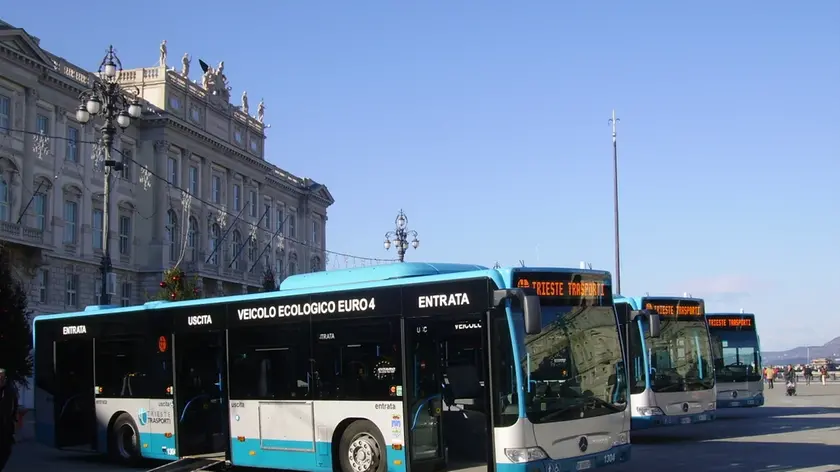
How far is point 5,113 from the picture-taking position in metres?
40.8

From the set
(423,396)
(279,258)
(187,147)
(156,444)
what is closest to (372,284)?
(423,396)

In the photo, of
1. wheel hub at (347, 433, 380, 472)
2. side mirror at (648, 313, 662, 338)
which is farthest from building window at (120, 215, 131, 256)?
side mirror at (648, 313, 662, 338)

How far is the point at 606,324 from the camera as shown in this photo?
12523 mm

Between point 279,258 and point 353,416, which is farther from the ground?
point 279,258

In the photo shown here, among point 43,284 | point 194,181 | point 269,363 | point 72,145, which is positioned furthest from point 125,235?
point 269,363

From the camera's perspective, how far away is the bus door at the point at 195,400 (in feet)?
51.2

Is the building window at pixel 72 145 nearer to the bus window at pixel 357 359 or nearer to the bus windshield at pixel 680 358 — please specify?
the bus windshield at pixel 680 358

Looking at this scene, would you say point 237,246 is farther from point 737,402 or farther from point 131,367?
point 131,367

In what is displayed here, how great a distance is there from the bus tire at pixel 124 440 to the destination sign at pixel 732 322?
1513 cm

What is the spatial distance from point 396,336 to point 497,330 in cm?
169

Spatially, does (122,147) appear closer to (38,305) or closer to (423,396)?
(38,305)

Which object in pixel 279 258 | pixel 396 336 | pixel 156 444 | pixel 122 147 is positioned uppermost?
pixel 122 147

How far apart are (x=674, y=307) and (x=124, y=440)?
37.4 feet

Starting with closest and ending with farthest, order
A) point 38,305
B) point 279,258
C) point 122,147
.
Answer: point 38,305 < point 122,147 < point 279,258
